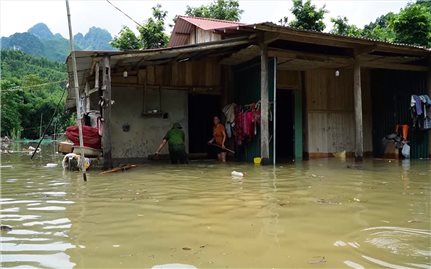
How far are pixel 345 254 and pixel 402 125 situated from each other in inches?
426

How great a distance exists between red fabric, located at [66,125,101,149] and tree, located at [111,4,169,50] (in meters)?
15.5

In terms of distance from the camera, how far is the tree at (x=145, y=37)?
80.0 feet

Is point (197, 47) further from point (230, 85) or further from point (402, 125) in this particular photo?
point (402, 125)

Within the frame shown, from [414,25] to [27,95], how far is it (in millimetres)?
48361

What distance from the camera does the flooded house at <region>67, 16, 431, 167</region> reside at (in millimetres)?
10242

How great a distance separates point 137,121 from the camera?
11633mm

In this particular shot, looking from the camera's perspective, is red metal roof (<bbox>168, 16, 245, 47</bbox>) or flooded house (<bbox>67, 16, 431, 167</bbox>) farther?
red metal roof (<bbox>168, 16, 245, 47</bbox>)

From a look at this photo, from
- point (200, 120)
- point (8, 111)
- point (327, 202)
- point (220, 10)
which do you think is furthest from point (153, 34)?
point (8, 111)

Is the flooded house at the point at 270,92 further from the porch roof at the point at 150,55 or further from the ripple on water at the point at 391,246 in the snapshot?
the ripple on water at the point at 391,246

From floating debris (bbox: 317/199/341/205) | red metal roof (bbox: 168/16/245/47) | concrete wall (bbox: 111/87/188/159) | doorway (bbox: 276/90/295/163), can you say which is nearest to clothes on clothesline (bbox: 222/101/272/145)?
concrete wall (bbox: 111/87/188/159)

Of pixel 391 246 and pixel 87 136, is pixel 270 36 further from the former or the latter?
pixel 391 246

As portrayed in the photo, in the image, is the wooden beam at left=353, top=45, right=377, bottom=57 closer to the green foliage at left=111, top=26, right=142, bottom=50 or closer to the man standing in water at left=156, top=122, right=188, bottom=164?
the man standing in water at left=156, top=122, right=188, bottom=164

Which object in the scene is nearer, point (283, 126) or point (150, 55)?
point (150, 55)

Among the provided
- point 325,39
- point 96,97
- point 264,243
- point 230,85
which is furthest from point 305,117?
point 264,243
